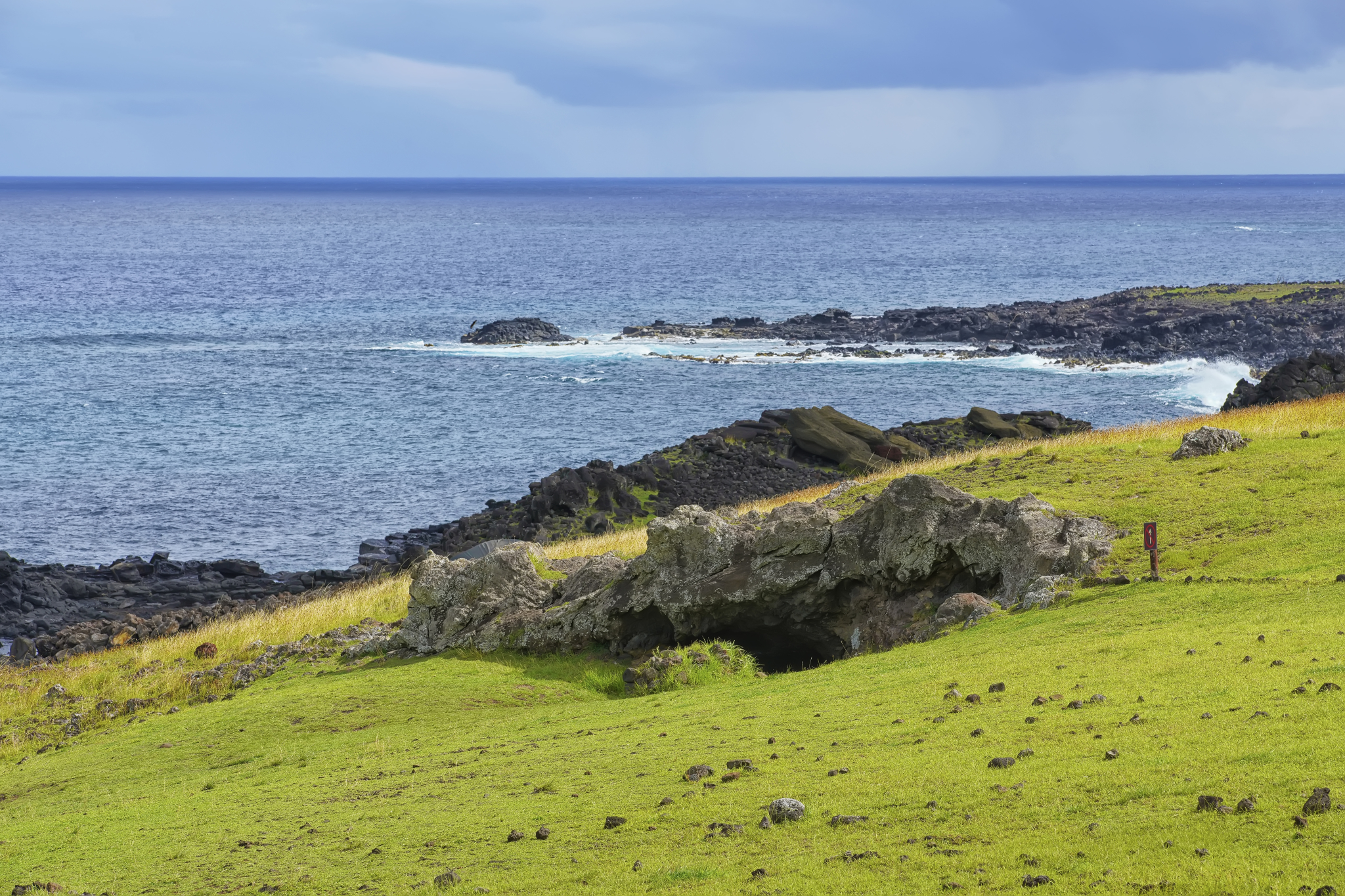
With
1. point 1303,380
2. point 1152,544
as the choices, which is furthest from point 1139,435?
point 1303,380

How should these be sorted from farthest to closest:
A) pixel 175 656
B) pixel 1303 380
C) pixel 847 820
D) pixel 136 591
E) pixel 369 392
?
pixel 369 392
pixel 1303 380
pixel 136 591
pixel 175 656
pixel 847 820

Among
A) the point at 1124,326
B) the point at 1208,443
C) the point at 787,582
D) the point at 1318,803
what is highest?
the point at 1124,326

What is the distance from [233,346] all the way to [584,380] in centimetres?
3567

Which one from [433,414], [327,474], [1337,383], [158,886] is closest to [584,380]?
[433,414]

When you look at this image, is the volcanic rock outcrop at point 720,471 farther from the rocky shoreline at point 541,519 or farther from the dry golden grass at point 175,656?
the dry golden grass at point 175,656

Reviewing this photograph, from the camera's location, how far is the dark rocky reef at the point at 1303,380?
45250 millimetres

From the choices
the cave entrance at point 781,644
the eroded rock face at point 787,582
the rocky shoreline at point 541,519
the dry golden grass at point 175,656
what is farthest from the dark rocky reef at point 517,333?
the cave entrance at point 781,644

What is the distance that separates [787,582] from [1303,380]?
35.5 meters

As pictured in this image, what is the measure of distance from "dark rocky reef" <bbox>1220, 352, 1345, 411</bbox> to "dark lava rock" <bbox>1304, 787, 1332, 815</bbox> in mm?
40858

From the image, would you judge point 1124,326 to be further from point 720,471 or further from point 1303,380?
point 720,471

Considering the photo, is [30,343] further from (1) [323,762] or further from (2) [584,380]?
(1) [323,762]

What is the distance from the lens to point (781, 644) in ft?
67.3

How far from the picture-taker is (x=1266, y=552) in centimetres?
1636

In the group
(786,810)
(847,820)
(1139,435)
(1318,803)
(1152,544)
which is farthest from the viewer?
(1139,435)
